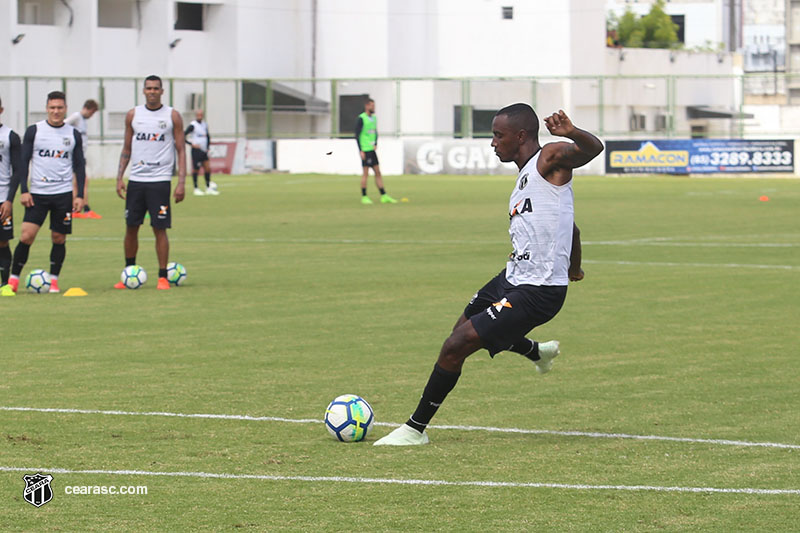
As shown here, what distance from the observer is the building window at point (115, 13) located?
59.7 m

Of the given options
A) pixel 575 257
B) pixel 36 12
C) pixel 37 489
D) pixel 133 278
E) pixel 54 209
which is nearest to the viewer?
pixel 37 489

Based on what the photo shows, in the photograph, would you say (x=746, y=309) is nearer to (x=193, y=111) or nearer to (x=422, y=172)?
(x=422, y=172)

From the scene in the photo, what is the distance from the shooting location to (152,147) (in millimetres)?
15328

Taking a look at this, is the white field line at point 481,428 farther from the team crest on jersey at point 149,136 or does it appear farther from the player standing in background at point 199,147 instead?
the player standing in background at point 199,147

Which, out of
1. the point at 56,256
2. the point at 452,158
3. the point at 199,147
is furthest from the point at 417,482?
the point at 452,158

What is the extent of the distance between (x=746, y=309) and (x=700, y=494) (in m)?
7.56

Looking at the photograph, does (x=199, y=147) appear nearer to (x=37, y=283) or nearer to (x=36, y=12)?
(x=37, y=283)

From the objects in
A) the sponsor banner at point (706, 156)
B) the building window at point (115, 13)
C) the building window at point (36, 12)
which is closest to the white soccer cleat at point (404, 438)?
the sponsor banner at point (706, 156)

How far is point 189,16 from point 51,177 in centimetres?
4969

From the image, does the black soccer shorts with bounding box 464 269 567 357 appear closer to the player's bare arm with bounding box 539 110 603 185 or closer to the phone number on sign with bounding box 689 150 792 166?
the player's bare arm with bounding box 539 110 603 185

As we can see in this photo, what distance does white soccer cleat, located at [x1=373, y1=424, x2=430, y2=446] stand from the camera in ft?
24.5

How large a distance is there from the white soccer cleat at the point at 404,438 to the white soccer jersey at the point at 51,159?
28.1 feet

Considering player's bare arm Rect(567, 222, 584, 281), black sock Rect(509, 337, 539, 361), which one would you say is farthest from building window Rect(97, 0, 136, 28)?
player's bare arm Rect(567, 222, 584, 281)

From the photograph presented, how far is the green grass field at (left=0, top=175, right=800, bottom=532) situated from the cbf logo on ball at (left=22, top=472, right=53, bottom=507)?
56 mm
